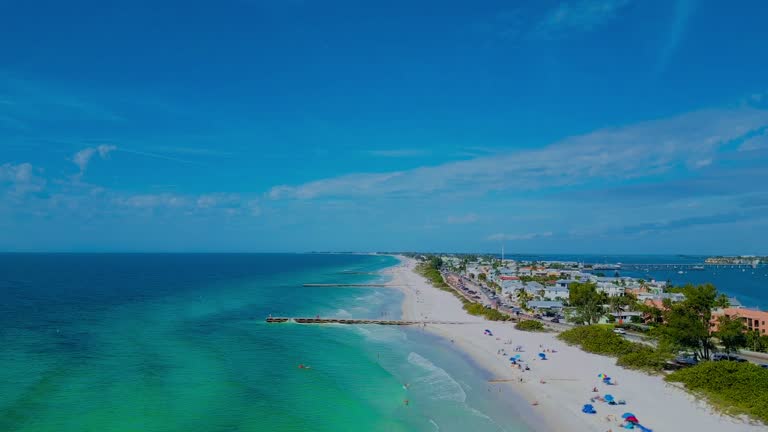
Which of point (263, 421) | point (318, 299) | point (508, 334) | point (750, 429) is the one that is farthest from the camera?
point (318, 299)

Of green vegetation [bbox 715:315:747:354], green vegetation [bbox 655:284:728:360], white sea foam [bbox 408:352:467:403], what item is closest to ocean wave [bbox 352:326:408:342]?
white sea foam [bbox 408:352:467:403]

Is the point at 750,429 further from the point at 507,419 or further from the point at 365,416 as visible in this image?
the point at 365,416

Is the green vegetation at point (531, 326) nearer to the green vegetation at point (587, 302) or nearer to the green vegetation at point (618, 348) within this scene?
the green vegetation at point (618, 348)

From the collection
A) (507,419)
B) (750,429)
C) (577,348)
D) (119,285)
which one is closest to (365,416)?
(507,419)

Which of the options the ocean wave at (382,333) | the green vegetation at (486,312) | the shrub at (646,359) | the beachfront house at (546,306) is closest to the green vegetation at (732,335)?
the shrub at (646,359)

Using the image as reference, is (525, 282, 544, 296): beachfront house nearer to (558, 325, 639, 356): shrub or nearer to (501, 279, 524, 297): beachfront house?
(501, 279, 524, 297): beachfront house

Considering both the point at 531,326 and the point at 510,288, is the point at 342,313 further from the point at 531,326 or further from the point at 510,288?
the point at 510,288
